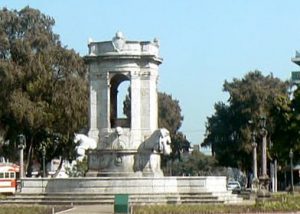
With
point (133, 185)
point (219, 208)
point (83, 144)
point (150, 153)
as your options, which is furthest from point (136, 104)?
point (219, 208)

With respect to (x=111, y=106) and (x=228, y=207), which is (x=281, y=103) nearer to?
(x=111, y=106)

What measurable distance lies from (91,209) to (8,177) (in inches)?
1472

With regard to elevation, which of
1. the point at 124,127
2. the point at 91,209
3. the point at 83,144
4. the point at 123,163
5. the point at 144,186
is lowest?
the point at 91,209

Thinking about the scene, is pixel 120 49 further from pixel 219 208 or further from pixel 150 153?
pixel 219 208

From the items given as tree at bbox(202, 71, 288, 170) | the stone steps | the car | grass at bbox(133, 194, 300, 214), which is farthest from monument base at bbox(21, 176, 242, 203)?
tree at bbox(202, 71, 288, 170)

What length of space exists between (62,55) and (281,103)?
19.9 meters

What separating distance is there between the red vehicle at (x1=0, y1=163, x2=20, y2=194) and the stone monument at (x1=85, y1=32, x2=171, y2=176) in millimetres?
26497

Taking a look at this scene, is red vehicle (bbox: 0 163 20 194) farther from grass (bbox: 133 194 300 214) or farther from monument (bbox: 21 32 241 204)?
grass (bbox: 133 194 300 214)

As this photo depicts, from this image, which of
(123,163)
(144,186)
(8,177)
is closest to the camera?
(144,186)

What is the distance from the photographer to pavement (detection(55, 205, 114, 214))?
122 ft

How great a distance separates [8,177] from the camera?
7562 centimetres

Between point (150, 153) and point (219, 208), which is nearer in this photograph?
point (219, 208)

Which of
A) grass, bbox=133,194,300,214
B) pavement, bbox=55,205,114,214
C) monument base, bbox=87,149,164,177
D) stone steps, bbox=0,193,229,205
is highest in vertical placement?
monument base, bbox=87,149,164,177

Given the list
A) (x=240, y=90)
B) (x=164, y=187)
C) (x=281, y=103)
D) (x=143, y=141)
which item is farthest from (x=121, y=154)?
(x=240, y=90)
